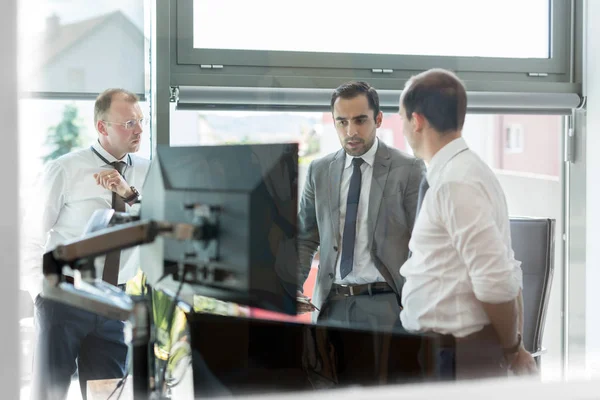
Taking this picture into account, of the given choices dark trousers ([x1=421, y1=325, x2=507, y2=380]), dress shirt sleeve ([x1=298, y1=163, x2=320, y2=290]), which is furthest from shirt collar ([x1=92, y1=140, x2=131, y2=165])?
dark trousers ([x1=421, y1=325, x2=507, y2=380])

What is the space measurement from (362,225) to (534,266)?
616mm

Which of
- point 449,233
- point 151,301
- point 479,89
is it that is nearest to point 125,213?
point 151,301

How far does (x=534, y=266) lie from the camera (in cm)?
223

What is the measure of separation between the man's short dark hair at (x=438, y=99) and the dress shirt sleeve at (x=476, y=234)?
Answer: 215mm

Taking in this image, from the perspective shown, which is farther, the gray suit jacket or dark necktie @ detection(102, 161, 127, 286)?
the gray suit jacket

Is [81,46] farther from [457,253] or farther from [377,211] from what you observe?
[457,253]

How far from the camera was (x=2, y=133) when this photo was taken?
159cm

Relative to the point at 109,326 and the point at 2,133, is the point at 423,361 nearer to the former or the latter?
the point at 109,326

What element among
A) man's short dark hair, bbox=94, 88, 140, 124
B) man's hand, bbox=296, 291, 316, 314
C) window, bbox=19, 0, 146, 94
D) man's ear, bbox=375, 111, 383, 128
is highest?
window, bbox=19, 0, 146, 94

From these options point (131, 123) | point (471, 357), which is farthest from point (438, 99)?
point (131, 123)

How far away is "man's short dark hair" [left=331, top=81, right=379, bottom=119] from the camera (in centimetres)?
215

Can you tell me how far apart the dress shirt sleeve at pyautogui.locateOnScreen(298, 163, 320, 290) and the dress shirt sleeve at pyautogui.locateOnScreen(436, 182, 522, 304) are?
0.38 meters

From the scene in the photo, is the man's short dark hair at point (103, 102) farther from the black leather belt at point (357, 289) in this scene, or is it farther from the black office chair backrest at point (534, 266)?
the black office chair backrest at point (534, 266)

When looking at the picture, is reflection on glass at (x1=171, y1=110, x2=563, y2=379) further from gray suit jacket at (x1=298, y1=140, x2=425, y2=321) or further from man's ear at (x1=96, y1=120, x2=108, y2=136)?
man's ear at (x1=96, y1=120, x2=108, y2=136)
